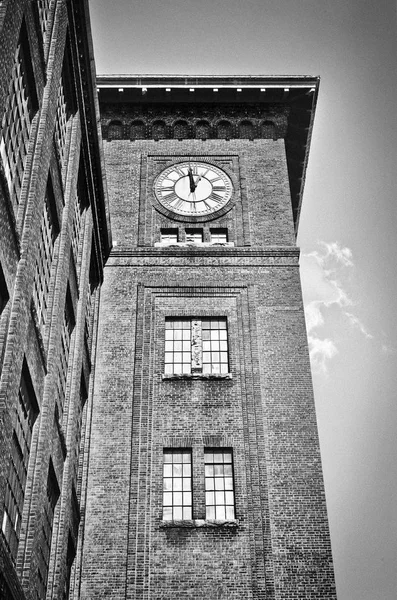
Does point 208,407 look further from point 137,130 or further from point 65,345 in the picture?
point 137,130

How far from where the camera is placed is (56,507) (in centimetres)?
2138

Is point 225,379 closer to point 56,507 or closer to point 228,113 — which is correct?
point 56,507

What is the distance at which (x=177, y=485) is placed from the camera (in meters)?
25.2

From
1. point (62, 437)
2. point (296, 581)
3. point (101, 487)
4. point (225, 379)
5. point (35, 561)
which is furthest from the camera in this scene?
point (225, 379)

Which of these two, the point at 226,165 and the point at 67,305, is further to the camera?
the point at 226,165

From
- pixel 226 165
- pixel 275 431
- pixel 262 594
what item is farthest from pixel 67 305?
pixel 226 165

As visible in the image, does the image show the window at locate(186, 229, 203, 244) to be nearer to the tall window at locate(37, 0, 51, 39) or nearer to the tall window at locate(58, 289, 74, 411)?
the tall window at locate(58, 289, 74, 411)

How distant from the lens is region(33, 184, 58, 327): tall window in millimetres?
20094

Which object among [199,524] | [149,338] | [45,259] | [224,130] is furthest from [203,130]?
[199,524]

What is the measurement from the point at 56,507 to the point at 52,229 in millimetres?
6380

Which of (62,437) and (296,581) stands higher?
(62,437)

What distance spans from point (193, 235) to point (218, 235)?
833mm

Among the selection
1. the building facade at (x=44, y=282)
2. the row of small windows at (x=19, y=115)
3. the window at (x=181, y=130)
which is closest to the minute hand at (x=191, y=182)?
the window at (x=181, y=130)

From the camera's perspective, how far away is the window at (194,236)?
1235 inches
